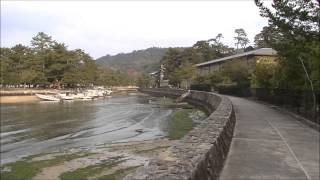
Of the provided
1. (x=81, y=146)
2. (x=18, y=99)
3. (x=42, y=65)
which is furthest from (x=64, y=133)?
(x=42, y=65)

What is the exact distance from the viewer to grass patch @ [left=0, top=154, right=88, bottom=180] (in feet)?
62.0

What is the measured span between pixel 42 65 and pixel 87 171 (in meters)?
94.8

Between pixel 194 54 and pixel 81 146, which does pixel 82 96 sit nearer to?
pixel 194 54

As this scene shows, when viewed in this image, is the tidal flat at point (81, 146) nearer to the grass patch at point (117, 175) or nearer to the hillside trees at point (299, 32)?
the grass patch at point (117, 175)

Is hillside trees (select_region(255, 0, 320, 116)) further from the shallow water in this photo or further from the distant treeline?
the distant treeline

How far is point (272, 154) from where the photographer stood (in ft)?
42.6

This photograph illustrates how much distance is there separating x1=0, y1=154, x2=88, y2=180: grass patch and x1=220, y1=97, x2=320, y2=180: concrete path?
879cm

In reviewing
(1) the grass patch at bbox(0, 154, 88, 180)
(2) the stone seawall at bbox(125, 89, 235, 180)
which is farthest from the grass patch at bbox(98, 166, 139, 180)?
(2) the stone seawall at bbox(125, 89, 235, 180)

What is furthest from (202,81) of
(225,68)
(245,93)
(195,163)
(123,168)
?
(195,163)

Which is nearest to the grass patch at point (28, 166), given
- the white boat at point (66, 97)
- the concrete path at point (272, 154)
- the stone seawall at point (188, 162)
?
the concrete path at point (272, 154)

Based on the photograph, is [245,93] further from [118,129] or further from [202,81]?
[202,81]

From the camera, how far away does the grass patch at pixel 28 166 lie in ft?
62.0

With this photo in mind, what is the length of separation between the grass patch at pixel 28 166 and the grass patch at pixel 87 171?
5.15ft

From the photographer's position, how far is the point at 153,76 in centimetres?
18338
